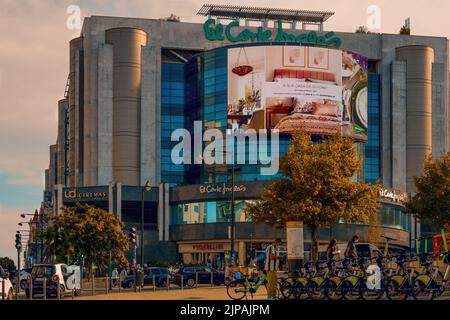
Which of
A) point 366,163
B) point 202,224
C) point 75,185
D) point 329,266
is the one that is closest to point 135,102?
point 75,185

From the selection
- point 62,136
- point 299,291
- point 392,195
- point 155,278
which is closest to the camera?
point 299,291

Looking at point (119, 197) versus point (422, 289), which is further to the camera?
point (119, 197)

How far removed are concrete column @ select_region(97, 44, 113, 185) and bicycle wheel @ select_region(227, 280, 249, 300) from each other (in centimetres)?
8297

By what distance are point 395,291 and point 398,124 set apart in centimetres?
9822

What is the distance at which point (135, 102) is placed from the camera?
118 meters

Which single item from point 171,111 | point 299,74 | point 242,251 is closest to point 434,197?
point 242,251

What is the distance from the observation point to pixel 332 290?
101ft

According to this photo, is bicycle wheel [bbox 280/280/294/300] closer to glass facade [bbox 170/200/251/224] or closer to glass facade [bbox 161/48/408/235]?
glass facade [bbox 170/200/251/224]

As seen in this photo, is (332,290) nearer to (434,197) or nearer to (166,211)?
(434,197)

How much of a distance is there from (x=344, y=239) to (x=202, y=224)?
15.4 metres

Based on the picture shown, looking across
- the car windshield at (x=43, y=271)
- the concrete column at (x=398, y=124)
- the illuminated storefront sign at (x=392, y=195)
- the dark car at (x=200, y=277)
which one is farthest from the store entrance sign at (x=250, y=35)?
the car windshield at (x=43, y=271)

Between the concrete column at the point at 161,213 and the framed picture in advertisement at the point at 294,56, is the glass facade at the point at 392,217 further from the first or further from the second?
the concrete column at the point at 161,213

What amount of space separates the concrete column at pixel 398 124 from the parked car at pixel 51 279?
81.1 meters

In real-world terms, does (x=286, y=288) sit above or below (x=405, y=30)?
below
